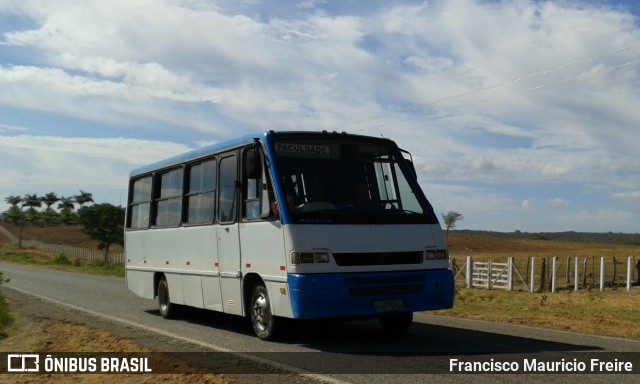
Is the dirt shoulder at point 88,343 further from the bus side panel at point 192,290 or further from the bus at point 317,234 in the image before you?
the bus at point 317,234

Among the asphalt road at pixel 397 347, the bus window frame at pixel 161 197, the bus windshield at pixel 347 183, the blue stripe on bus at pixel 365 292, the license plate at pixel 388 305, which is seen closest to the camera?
the asphalt road at pixel 397 347

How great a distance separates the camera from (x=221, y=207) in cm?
1195

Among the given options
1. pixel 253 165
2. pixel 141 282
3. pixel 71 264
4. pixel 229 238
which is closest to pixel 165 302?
pixel 141 282

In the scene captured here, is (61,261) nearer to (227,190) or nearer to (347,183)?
(227,190)

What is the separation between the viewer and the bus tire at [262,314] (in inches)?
418

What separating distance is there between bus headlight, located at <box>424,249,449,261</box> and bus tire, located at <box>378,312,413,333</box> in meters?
1.25

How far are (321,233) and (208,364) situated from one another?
220 cm

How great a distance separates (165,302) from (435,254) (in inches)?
243

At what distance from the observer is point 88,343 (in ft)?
36.6

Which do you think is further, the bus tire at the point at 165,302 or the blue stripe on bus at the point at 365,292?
the bus tire at the point at 165,302

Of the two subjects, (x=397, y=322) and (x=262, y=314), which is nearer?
(x=262, y=314)

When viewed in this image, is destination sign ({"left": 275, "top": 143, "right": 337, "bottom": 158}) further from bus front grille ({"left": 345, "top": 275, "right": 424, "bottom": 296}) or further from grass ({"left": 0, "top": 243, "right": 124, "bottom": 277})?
grass ({"left": 0, "top": 243, "right": 124, "bottom": 277})

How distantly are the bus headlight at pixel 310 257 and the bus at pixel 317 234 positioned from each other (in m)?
0.01

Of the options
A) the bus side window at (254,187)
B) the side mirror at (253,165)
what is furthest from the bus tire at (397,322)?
the side mirror at (253,165)
